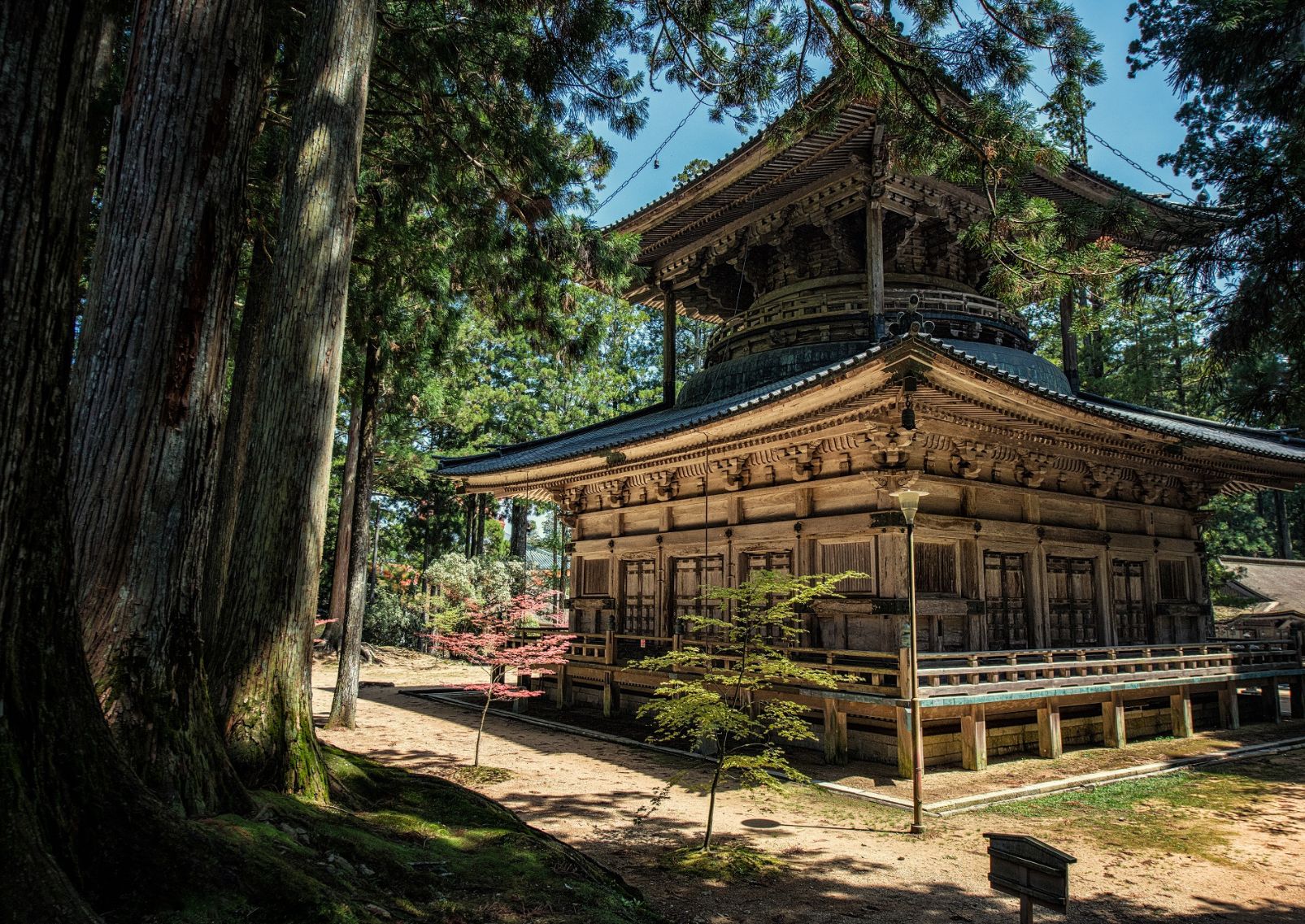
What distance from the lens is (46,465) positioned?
7.84ft

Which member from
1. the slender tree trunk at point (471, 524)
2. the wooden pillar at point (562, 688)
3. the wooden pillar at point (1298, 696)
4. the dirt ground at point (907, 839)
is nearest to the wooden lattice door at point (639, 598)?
the wooden pillar at point (562, 688)

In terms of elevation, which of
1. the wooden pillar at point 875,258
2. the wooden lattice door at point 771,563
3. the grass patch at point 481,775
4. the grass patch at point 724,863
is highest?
the wooden pillar at point 875,258

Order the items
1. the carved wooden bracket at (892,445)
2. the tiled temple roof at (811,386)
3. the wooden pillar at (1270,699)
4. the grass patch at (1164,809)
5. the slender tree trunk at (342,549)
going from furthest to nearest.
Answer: the slender tree trunk at (342,549) < the wooden pillar at (1270,699) < the carved wooden bracket at (892,445) < the tiled temple roof at (811,386) < the grass patch at (1164,809)

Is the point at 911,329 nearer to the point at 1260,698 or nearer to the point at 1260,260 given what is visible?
the point at 1260,260

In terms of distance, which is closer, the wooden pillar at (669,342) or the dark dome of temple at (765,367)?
the dark dome of temple at (765,367)

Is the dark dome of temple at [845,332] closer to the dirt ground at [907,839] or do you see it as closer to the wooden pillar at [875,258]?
the wooden pillar at [875,258]

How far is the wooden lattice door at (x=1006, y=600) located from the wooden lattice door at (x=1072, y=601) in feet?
2.04

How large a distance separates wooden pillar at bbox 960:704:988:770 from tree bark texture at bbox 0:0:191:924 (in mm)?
9357

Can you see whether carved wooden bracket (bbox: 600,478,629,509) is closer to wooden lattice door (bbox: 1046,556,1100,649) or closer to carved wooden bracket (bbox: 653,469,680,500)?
carved wooden bracket (bbox: 653,469,680,500)

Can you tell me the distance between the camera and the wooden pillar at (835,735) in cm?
986

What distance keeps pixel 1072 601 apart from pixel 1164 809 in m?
4.80

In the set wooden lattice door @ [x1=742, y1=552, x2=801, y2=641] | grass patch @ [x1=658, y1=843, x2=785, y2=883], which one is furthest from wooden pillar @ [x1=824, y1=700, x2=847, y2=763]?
grass patch @ [x1=658, y1=843, x2=785, y2=883]

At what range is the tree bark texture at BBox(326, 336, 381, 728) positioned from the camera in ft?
41.8

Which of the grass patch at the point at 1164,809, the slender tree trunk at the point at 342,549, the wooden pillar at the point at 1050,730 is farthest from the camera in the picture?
the slender tree trunk at the point at 342,549
